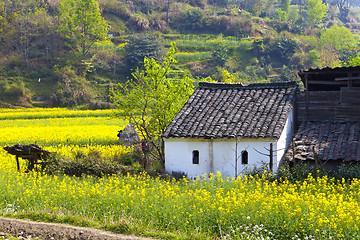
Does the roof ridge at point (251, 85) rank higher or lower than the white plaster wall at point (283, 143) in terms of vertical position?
higher

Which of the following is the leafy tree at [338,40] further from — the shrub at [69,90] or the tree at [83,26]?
the shrub at [69,90]

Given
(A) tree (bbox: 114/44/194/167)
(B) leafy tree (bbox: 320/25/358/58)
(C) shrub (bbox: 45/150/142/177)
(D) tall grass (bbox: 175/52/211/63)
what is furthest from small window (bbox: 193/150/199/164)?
(B) leafy tree (bbox: 320/25/358/58)

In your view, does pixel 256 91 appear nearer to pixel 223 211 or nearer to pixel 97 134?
pixel 223 211

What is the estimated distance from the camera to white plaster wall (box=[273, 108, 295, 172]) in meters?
17.2

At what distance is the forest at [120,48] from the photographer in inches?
2361

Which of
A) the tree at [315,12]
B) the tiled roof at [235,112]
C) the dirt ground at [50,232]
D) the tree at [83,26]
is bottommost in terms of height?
the dirt ground at [50,232]

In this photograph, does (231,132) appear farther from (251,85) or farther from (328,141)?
(251,85)

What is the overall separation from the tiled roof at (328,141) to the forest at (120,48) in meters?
36.2

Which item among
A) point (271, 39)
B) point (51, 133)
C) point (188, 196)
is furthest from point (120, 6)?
point (188, 196)

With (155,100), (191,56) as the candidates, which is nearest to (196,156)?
(155,100)

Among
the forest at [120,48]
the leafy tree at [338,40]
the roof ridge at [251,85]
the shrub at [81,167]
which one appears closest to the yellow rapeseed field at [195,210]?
the shrub at [81,167]

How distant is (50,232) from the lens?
1019 centimetres

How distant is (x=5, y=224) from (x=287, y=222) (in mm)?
6461

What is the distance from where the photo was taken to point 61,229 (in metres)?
10.3
